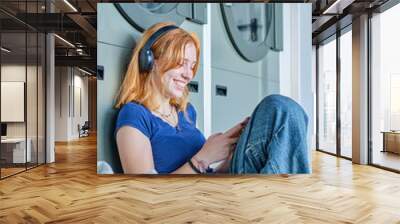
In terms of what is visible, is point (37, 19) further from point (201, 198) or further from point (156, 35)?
point (201, 198)

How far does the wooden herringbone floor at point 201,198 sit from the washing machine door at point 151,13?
2419mm

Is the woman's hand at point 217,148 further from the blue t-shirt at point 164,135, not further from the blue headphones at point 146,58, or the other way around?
the blue headphones at point 146,58

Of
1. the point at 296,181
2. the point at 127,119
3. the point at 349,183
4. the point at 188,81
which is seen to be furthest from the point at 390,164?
the point at 127,119

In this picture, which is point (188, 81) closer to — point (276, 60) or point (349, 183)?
point (276, 60)

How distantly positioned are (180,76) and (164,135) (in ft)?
3.05

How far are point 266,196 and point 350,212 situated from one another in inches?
42.9

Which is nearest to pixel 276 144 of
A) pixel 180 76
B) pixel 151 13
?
pixel 180 76

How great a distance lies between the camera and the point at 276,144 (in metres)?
5.70

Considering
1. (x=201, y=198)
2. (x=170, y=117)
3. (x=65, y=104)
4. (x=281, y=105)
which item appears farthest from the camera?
(x=65, y=104)

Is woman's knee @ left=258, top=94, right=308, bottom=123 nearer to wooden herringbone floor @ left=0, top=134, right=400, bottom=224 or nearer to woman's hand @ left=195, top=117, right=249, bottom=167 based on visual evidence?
woman's hand @ left=195, top=117, right=249, bottom=167

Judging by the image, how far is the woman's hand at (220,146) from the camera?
588cm

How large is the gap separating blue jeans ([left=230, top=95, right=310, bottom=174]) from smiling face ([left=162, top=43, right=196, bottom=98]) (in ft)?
3.83

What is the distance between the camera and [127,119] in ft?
18.7

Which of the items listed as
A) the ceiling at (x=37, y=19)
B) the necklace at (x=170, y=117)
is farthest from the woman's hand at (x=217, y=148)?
the ceiling at (x=37, y=19)
